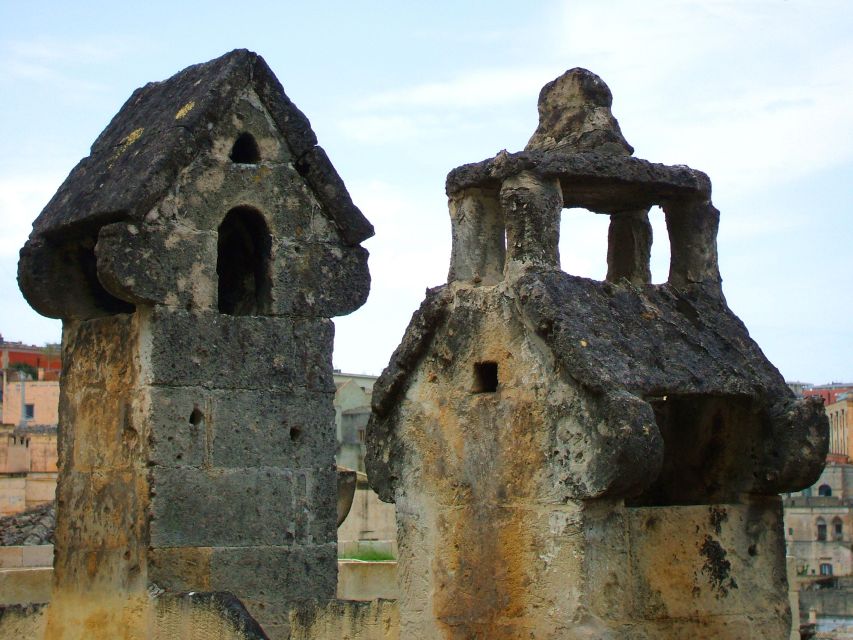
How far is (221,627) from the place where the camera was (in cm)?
823

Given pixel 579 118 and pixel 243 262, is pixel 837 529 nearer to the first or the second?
pixel 243 262

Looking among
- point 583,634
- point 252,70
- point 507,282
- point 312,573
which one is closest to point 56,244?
point 252,70

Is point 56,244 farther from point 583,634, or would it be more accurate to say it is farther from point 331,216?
point 583,634

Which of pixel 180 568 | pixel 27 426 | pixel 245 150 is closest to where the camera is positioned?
pixel 180 568

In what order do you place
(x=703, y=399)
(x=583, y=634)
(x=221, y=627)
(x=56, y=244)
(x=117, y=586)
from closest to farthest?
(x=583, y=634)
(x=703, y=399)
(x=221, y=627)
(x=117, y=586)
(x=56, y=244)

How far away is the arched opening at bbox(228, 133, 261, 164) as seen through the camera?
31.3 ft

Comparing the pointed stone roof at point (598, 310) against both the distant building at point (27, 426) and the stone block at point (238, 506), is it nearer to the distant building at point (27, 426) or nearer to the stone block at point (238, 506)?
the stone block at point (238, 506)

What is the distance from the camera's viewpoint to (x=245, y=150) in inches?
379

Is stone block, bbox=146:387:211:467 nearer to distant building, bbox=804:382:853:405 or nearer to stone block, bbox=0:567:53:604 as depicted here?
stone block, bbox=0:567:53:604

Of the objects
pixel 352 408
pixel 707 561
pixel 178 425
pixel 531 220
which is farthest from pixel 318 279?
pixel 352 408

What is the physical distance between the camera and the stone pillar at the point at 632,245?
22.9ft

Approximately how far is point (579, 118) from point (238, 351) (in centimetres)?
328

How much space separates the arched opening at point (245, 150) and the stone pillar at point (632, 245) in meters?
3.08

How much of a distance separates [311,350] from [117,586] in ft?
5.45
